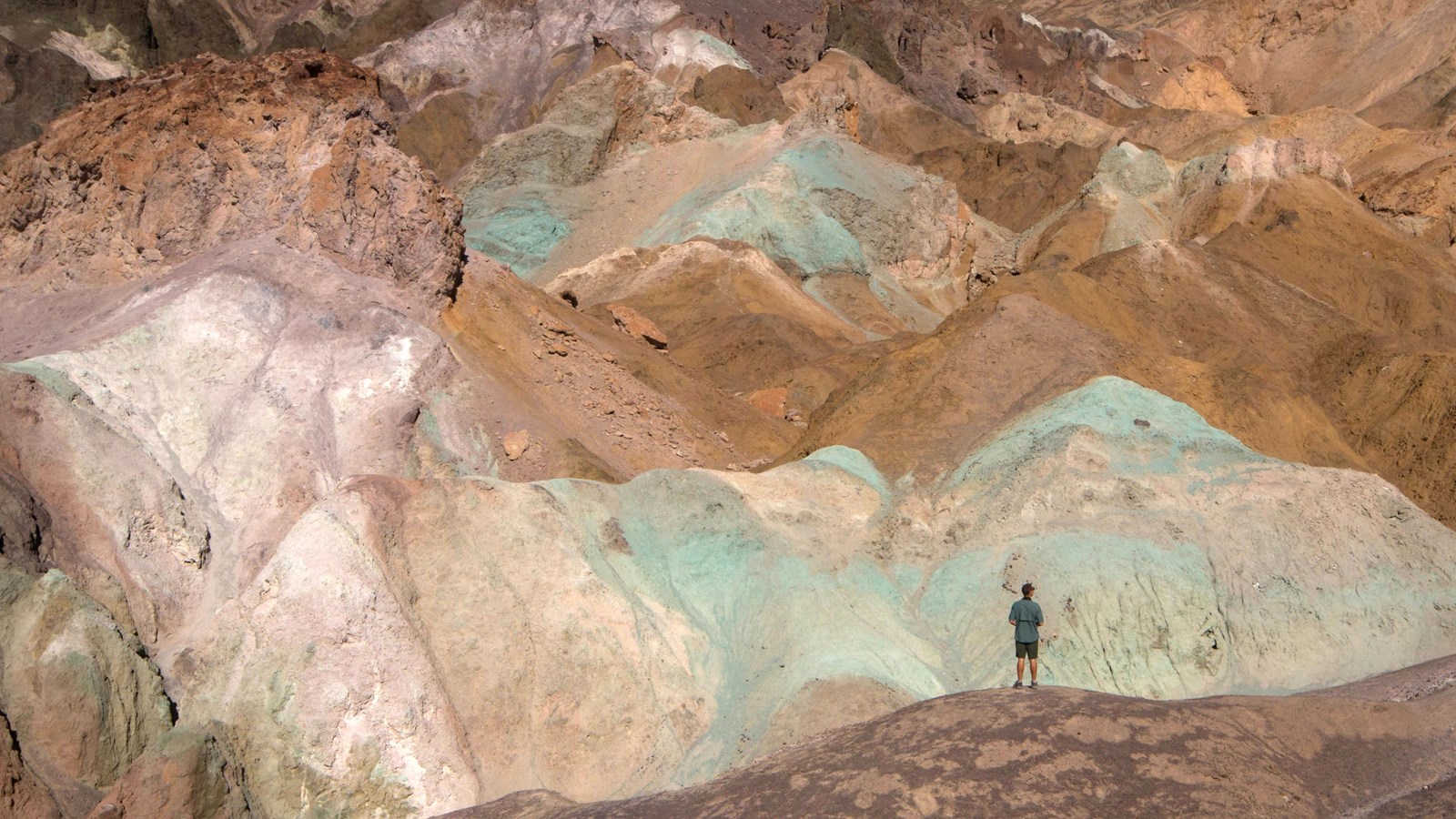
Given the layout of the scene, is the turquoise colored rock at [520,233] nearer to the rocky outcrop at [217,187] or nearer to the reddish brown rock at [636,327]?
the reddish brown rock at [636,327]

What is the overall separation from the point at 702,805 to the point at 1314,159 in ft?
141

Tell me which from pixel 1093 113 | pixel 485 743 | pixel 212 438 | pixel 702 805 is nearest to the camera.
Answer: pixel 702 805

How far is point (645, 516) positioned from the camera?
818 inches

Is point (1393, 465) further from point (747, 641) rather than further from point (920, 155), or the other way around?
point (920, 155)

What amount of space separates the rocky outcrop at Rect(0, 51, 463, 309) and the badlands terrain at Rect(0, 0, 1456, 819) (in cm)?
8

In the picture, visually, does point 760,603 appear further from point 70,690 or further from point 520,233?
point 520,233

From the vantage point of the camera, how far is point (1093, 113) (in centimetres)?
8494

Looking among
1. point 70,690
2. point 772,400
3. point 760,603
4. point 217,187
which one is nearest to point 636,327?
point 772,400

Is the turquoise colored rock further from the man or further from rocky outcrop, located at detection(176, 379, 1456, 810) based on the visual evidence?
the man

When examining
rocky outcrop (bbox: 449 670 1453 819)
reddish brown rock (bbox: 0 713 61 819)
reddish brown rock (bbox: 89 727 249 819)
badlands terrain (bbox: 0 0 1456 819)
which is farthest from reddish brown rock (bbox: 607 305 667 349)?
rocky outcrop (bbox: 449 670 1453 819)

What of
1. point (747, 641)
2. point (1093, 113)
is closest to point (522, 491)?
point (747, 641)

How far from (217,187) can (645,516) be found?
35.1ft

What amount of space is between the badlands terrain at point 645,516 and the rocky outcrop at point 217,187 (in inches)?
3.1

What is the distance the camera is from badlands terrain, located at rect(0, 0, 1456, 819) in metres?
15.1
